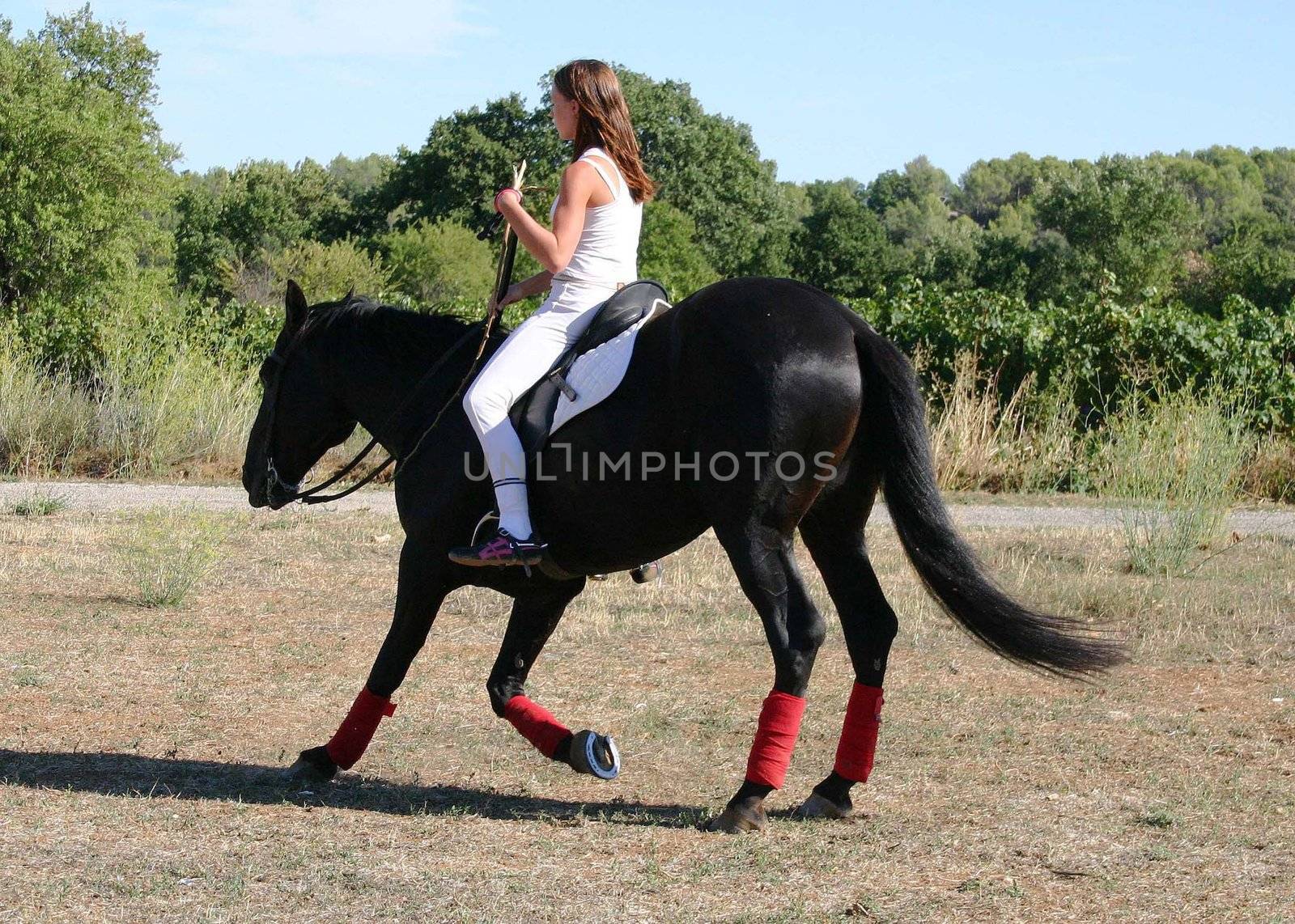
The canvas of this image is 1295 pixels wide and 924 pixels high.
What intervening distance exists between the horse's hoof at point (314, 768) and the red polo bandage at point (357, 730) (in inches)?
1.1

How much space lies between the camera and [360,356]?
233 inches

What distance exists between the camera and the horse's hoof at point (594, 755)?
5.36m

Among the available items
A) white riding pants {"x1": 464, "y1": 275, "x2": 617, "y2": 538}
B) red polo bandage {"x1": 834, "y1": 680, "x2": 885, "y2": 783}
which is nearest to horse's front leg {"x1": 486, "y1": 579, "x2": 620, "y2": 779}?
white riding pants {"x1": 464, "y1": 275, "x2": 617, "y2": 538}

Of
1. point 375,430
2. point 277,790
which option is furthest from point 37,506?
point 277,790

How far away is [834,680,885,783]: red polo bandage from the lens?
512 cm

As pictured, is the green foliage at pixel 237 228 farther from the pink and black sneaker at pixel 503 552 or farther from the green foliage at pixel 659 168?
the pink and black sneaker at pixel 503 552

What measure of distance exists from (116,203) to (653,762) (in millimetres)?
27837

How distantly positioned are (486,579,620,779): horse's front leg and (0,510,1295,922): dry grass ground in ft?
0.62

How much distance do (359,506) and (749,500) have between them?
10398 millimetres

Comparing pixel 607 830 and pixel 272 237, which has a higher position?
pixel 272 237

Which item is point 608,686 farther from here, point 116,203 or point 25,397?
Result: point 116,203

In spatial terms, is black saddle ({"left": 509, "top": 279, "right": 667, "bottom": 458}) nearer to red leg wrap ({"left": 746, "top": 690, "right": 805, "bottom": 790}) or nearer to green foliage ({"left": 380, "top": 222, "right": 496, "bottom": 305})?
red leg wrap ({"left": 746, "top": 690, "right": 805, "bottom": 790})

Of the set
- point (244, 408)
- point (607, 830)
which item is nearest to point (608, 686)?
point (607, 830)

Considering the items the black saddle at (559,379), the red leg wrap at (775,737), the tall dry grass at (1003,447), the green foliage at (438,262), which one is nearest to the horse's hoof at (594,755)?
the red leg wrap at (775,737)
